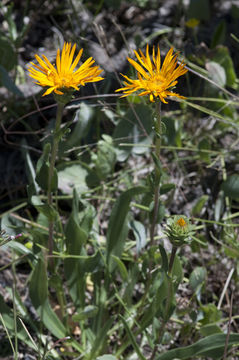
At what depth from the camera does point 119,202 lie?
1.92m

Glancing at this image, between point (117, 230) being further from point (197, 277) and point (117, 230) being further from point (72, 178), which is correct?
point (72, 178)

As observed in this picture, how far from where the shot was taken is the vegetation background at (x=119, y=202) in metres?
1.79

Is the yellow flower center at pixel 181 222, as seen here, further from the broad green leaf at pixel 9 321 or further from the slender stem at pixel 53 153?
the broad green leaf at pixel 9 321

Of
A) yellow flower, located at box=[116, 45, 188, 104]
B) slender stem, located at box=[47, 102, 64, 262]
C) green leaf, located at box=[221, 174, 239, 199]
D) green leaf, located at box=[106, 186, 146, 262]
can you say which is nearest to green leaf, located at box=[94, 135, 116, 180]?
green leaf, located at box=[106, 186, 146, 262]

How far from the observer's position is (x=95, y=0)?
3312mm

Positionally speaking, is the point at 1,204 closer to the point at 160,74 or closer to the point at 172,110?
the point at 172,110

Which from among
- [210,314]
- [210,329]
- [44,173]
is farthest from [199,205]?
[44,173]

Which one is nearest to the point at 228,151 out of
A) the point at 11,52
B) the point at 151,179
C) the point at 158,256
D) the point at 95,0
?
the point at 158,256

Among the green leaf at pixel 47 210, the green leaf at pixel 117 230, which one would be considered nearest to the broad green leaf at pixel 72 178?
the green leaf at pixel 117 230

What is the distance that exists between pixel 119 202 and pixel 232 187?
625mm

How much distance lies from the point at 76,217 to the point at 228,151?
1095 mm

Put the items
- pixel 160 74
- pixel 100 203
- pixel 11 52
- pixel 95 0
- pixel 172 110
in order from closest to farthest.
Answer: pixel 160 74
pixel 100 203
pixel 11 52
pixel 172 110
pixel 95 0

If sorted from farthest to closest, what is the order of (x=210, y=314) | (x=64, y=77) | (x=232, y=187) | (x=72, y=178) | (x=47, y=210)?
(x=72, y=178)
(x=232, y=187)
(x=210, y=314)
(x=47, y=210)
(x=64, y=77)

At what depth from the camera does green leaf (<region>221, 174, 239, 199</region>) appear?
2230 mm
